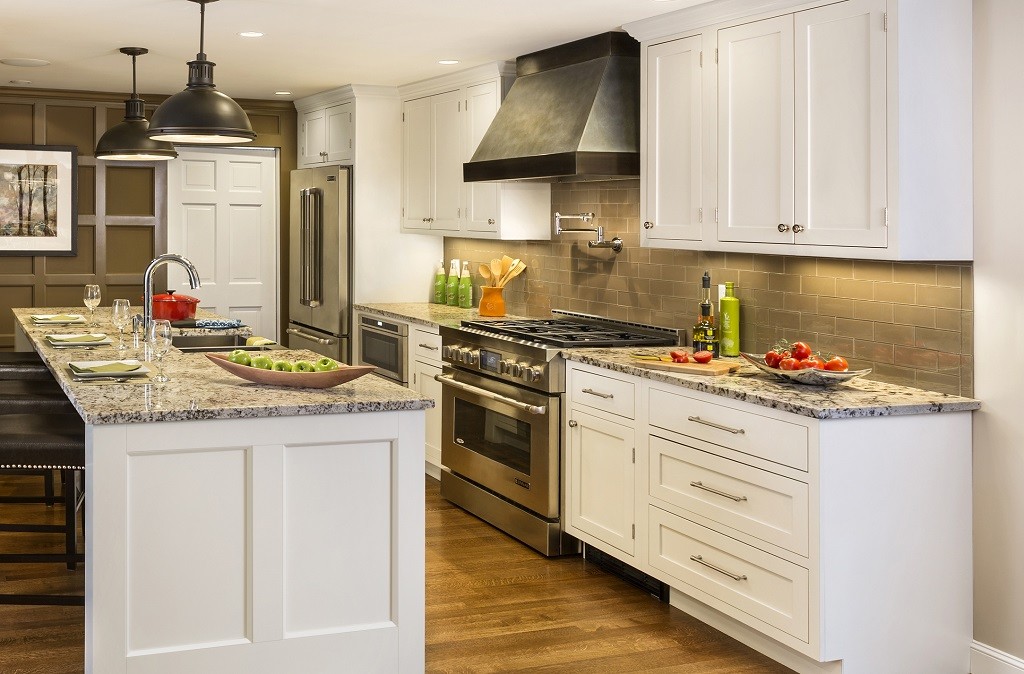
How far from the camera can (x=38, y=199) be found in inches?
293

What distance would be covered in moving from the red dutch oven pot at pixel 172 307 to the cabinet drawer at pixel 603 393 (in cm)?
234

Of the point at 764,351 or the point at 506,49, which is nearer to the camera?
the point at 764,351

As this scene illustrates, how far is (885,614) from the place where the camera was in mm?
3326

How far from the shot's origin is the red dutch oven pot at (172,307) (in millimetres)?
5695

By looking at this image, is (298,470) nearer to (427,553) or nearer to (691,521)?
(691,521)

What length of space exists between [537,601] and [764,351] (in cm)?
137

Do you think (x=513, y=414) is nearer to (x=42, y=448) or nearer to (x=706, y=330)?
(x=706, y=330)

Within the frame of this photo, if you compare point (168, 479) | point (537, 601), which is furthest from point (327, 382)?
point (537, 601)

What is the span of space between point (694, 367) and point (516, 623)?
112cm

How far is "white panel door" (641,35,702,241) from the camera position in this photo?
4379 mm

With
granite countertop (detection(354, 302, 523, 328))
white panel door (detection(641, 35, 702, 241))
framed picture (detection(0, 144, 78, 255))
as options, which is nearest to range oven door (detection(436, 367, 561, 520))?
granite countertop (detection(354, 302, 523, 328))

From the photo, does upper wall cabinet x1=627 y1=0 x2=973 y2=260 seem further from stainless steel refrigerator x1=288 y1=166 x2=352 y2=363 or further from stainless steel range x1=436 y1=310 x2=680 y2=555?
stainless steel refrigerator x1=288 y1=166 x2=352 y2=363

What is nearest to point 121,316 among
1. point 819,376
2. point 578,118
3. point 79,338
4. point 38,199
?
point 79,338

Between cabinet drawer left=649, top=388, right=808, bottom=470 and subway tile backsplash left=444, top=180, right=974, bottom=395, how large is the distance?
1.99 feet
